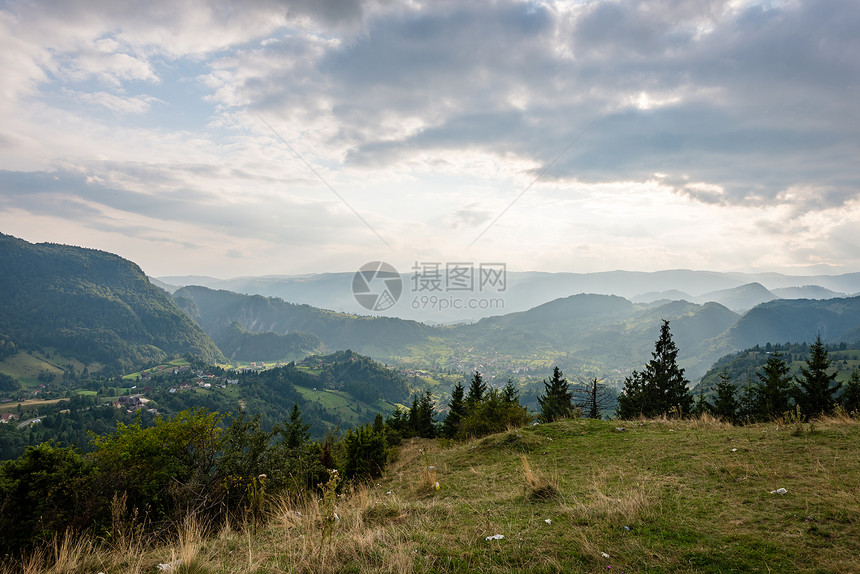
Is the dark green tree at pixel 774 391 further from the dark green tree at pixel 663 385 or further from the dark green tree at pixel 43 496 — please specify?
the dark green tree at pixel 43 496

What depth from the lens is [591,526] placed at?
4797 mm

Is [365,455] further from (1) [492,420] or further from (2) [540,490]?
(1) [492,420]

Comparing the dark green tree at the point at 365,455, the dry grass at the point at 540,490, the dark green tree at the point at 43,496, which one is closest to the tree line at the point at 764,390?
the dark green tree at the point at 365,455

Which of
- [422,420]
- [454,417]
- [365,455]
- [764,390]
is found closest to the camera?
[365,455]

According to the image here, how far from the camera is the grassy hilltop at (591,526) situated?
12.9 feet

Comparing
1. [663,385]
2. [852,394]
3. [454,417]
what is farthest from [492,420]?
[852,394]

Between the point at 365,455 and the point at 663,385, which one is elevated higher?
the point at 365,455

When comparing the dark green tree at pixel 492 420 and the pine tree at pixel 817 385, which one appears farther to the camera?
the pine tree at pixel 817 385

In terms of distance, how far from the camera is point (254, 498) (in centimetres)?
768

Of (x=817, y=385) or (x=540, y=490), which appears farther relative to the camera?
(x=817, y=385)

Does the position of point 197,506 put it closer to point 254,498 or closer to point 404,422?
point 254,498

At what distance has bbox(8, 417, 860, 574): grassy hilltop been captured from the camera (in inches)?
155

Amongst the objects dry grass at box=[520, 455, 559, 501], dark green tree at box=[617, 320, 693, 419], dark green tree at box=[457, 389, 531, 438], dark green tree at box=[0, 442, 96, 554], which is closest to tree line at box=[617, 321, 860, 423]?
dark green tree at box=[617, 320, 693, 419]

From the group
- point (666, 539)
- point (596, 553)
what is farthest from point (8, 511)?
point (666, 539)
